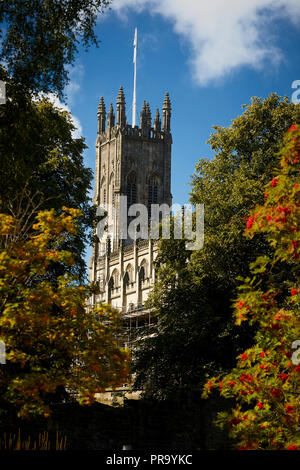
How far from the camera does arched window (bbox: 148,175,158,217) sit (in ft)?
317

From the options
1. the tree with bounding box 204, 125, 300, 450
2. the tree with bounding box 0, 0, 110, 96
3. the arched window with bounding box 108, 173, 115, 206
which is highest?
the arched window with bounding box 108, 173, 115, 206

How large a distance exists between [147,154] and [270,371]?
89.9 meters

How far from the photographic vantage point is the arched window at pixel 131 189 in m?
95.7

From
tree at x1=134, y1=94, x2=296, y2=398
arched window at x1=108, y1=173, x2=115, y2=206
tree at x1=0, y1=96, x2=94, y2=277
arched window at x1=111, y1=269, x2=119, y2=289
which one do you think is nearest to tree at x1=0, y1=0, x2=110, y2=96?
tree at x1=0, y1=96, x2=94, y2=277

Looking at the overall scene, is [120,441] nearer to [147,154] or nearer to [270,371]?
[270,371]

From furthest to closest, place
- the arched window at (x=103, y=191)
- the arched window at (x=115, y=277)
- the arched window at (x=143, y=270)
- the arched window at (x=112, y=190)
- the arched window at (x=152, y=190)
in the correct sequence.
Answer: the arched window at (x=103, y=191), the arched window at (x=152, y=190), the arched window at (x=112, y=190), the arched window at (x=115, y=277), the arched window at (x=143, y=270)

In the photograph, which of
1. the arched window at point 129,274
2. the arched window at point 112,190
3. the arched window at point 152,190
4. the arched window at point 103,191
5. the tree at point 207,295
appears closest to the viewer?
the tree at point 207,295

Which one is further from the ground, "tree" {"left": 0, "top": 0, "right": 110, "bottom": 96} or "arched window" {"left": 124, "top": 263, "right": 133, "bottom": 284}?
"arched window" {"left": 124, "top": 263, "right": 133, "bottom": 284}

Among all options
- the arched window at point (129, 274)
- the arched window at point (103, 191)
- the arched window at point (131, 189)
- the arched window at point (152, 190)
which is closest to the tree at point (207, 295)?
the arched window at point (129, 274)

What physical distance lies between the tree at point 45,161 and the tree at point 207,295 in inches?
155

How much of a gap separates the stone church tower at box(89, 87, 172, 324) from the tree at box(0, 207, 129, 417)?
68.9 m

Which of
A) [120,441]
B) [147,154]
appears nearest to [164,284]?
[120,441]

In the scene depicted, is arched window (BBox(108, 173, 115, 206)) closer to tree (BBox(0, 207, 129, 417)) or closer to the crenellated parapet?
the crenellated parapet

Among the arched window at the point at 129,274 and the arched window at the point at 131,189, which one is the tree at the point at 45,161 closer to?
the arched window at the point at 129,274
